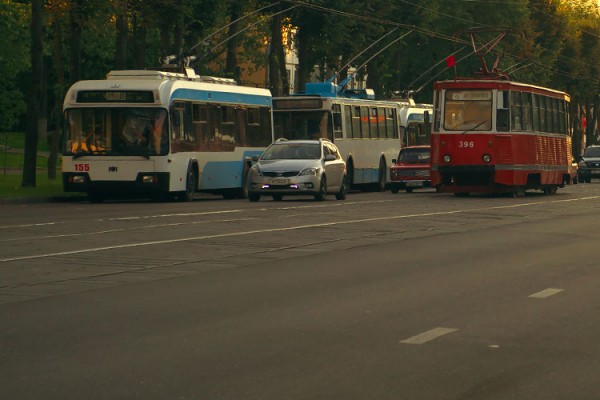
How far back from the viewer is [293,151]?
37.4 metres

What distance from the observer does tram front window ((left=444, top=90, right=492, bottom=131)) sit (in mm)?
39906

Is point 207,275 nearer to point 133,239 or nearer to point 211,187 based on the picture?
point 133,239

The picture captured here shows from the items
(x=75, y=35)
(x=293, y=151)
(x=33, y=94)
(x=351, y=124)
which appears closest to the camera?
(x=293, y=151)

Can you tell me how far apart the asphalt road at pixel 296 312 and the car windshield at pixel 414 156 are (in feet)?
84.5

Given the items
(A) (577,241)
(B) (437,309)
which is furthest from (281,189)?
(B) (437,309)

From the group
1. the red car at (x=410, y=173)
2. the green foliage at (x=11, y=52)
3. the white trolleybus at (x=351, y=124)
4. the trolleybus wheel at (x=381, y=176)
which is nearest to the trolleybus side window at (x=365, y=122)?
the white trolleybus at (x=351, y=124)

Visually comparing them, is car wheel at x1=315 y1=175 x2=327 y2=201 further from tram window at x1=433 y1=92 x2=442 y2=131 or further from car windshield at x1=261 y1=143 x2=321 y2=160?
tram window at x1=433 y1=92 x2=442 y2=131

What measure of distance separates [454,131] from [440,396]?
3250cm

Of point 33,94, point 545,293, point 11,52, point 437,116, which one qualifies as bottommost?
point 545,293

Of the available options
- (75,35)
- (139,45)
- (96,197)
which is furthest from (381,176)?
(96,197)

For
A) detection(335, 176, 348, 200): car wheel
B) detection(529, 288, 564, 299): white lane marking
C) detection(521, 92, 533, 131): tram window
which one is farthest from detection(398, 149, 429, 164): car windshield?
detection(529, 288, 564, 299): white lane marking

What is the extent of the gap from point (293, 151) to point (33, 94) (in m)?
7.27

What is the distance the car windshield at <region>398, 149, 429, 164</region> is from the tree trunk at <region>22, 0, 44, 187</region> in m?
14.2

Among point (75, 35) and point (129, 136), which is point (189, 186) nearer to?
point (129, 136)
